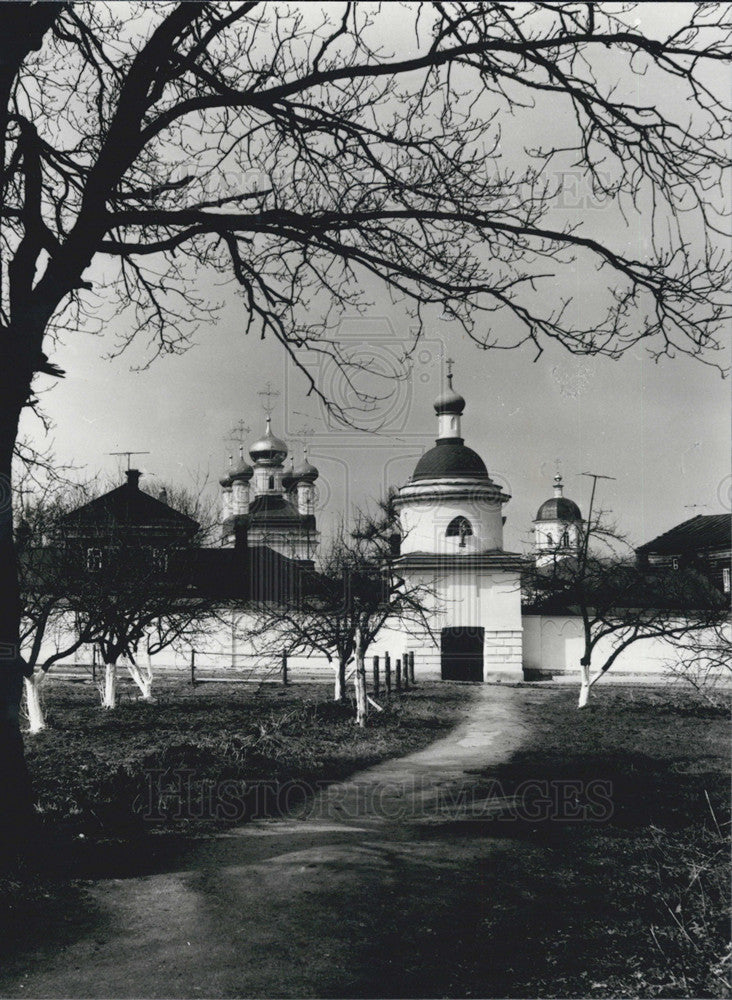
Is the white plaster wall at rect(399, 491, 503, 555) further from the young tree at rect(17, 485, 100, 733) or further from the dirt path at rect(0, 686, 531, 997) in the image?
the dirt path at rect(0, 686, 531, 997)

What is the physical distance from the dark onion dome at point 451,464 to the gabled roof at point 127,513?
1463 centimetres

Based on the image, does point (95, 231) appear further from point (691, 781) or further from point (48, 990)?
point (691, 781)

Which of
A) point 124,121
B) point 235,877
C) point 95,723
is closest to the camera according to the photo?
point 124,121

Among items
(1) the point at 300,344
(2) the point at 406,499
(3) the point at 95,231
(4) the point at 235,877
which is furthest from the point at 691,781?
(2) the point at 406,499

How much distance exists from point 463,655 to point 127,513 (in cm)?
1891

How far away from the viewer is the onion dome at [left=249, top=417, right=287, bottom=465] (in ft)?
180

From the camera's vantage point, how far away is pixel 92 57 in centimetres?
636

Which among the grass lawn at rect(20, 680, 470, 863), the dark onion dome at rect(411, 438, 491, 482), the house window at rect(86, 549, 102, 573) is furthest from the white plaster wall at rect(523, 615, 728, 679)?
the house window at rect(86, 549, 102, 573)

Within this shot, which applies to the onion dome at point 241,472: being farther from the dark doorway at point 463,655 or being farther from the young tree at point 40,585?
the young tree at point 40,585

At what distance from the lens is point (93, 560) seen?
53.1ft

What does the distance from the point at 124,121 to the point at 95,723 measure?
1244cm

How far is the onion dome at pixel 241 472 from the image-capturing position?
5609 cm

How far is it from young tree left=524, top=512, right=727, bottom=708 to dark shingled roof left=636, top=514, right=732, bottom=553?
4.21m

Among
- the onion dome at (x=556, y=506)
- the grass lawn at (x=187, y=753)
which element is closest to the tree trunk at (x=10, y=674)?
the grass lawn at (x=187, y=753)
